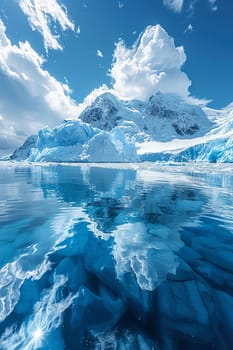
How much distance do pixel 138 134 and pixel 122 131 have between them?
198 ft

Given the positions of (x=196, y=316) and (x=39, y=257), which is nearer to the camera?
(x=196, y=316)

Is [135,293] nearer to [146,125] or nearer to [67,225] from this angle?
[67,225]

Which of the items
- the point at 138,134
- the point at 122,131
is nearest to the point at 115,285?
the point at 122,131

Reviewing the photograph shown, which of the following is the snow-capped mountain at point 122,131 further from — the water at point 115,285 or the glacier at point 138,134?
the water at point 115,285

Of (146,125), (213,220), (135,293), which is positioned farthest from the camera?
(146,125)

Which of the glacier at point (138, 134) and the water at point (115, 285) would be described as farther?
the glacier at point (138, 134)

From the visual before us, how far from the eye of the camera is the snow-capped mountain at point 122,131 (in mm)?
50719

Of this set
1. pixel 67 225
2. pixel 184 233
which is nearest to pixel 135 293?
pixel 184 233

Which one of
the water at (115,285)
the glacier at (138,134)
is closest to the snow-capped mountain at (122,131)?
the glacier at (138,134)

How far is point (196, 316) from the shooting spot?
7.25ft

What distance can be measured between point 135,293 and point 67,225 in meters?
2.80

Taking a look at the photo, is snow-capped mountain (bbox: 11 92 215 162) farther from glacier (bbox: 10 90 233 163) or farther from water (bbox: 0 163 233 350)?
Answer: water (bbox: 0 163 233 350)

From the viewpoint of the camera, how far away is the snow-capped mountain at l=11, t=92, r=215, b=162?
50719mm

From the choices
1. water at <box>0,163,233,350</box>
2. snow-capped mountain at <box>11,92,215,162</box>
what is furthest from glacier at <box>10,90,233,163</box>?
water at <box>0,163,233,350</box>
